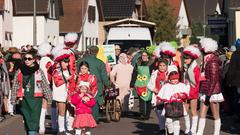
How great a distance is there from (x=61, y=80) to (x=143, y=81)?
5075 millimetres

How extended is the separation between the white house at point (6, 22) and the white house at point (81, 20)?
1272 centimetres

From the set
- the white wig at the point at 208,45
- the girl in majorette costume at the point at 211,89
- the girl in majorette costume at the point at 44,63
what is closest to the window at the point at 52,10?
the girl in majorette costume at the point at 44,63

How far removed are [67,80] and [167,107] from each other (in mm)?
2333

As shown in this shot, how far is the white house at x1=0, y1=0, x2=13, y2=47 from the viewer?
176ft

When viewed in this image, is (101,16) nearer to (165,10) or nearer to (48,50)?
(165,10)

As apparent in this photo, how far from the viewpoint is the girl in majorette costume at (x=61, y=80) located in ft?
47.8

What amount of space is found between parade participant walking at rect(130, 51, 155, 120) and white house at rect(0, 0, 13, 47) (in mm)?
34963

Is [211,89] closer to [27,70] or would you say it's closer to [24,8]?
[27,70]

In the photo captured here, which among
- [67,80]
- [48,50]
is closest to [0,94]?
[48,50]

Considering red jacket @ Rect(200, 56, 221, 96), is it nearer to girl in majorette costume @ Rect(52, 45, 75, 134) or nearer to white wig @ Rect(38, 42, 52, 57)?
girl in majorette costume @ Rect(52, 45, 75, 134)

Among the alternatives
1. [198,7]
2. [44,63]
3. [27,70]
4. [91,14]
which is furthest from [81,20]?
[27,70]

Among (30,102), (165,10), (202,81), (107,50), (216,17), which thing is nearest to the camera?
(30,102)

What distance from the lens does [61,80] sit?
1481 centimetres

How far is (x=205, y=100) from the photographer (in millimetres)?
14016
